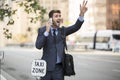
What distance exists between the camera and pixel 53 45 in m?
7.58

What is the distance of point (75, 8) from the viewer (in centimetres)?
17425

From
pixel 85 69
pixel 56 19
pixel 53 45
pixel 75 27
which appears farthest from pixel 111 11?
pixel 56 19

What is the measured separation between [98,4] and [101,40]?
7429 cm

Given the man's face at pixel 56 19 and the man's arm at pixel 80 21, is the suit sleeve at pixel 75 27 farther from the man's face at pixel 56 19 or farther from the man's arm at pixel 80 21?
the man's face at pixel 56 19

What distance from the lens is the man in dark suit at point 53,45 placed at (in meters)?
7.44

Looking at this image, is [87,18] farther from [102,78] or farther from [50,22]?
[50,22]

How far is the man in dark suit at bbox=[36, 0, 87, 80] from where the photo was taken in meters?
7.44

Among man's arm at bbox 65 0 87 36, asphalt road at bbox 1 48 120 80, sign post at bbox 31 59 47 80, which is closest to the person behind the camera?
man's arm at bbox 65 0 87 36

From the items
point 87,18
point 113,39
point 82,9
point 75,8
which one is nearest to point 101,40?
point 113,39

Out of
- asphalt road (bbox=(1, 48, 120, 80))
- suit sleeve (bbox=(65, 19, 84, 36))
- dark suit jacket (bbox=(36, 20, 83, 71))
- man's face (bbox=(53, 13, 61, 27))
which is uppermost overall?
man's face (bbox=(53, 13, 61, 27))

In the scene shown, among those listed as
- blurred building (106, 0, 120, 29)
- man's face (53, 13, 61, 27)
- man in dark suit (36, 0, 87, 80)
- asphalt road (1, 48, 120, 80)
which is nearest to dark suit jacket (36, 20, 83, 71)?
man in dark suit (36, 0, 87, 80)

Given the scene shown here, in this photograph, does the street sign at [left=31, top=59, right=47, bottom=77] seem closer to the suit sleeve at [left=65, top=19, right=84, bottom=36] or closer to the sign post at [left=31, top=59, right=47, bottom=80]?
the sign post at [left=31, top=59, right=47, bottom=80]

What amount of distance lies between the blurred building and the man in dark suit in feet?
455

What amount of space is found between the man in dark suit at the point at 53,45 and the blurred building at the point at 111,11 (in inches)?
5455
